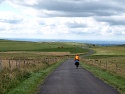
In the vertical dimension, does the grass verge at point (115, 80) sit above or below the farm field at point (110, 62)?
above

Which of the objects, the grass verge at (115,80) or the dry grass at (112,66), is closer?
the grass verge at (115,80)

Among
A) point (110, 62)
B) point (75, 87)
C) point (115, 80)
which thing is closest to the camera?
point (75, 87)

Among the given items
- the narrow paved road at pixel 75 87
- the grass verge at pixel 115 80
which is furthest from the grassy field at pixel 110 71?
the narrow paved road at pixel 75 87

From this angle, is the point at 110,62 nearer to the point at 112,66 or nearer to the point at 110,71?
the point at 112,66

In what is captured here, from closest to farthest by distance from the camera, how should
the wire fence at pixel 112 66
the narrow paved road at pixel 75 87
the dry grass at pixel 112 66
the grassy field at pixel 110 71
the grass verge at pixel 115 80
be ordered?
the narrow paved road at pixel 75 87
the grass verge at pixel 115 80
the grassy field at pixel 110 71
the dry grass at pixel 112 66
the wire fence at pixel 112 66

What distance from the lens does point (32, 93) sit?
12.4 metres

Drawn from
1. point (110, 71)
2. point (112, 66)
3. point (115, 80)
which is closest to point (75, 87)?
point (115, 80)

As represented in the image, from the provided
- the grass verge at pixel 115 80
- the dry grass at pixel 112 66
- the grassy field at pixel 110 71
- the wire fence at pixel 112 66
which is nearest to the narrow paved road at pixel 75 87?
the grass verge at pixel 115 80

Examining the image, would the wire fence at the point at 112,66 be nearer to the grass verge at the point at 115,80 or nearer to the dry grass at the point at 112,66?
the dry grass at the point at 112,66

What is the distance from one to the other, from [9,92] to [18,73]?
563 centimetres

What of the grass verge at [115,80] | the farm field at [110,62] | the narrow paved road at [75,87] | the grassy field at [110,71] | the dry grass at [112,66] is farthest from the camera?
the farm field at [110,62]

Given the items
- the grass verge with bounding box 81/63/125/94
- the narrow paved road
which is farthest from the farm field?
the narrow paved road

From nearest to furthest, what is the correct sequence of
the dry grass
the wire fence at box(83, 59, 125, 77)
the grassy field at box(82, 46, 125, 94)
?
the grassy field at box(82, 46, 125, 94) → the dry grass → the wire fence at box(83, 59, 125, 77)

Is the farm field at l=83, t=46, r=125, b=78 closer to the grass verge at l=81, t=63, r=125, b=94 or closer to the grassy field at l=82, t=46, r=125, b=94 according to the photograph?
the grassy field at l=82, t=46, r=125, b=94
